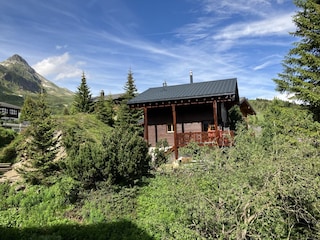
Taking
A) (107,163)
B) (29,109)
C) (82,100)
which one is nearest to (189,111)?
(107,163)

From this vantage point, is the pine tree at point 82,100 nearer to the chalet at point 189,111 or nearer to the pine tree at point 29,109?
the pine tree at point 29,109

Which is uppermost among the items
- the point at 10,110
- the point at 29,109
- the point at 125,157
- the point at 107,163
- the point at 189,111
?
the point at 10,110

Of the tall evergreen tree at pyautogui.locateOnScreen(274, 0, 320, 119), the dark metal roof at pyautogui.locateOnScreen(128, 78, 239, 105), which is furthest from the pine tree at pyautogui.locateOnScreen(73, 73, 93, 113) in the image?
the tall evergreen tree at pyautogui.locateOnScreen(274, 0, 320, 119)

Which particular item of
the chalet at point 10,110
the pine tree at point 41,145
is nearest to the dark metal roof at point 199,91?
the pine tree at point 41,145

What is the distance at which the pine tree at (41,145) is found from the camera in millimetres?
10805

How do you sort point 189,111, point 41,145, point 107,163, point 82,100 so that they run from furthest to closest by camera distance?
point 82,100, point 189,111, point 41,145, point 107,163

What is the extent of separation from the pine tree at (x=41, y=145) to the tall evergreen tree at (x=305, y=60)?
37.2 ft

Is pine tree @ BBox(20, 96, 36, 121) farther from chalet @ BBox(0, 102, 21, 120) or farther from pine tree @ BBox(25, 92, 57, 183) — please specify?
chalet @ BBox(0, 102, 21, 120)

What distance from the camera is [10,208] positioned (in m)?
8.73

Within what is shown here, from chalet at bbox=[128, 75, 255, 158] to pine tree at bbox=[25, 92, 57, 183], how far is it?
586cm

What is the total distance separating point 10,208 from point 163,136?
1115cm

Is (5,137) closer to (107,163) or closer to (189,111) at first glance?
(107,163)

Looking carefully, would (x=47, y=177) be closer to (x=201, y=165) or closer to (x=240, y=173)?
(x=201, y=165)

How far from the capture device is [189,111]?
17.7 metres
